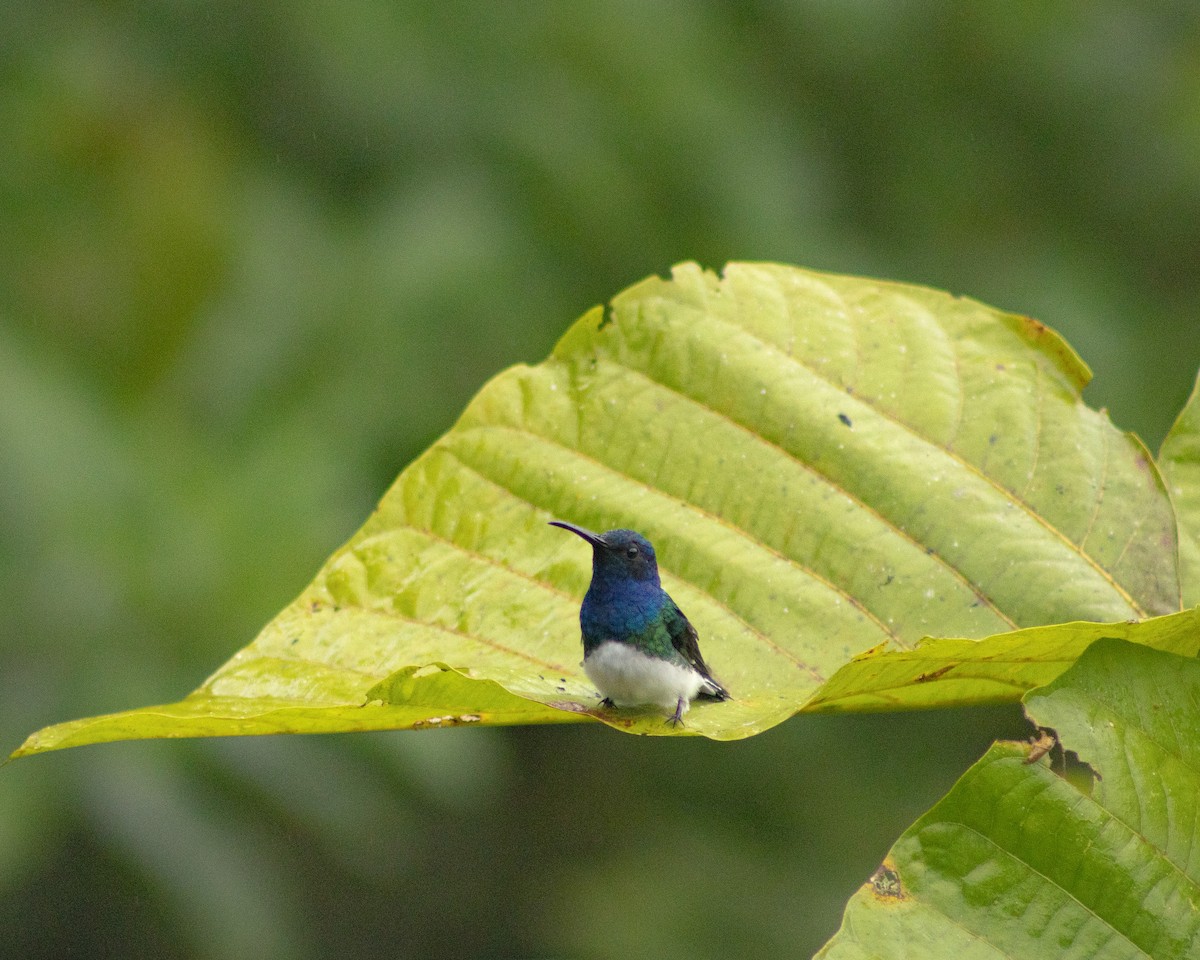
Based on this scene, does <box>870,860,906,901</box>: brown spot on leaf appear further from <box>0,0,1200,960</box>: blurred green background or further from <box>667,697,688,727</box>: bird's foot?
<box>0,0,1200,960</box>: blurred green background

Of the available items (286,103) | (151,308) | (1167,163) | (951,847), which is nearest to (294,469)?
(151,308)

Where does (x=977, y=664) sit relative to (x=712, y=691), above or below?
above

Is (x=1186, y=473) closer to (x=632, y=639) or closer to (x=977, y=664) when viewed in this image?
Answer: (x=977, y=664)

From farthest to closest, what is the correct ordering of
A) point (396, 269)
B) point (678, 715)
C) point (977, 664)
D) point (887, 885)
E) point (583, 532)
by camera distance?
point (396, 269) → point (583, 532) → point (678, 715) → point (977, 664) → point (887, 885)

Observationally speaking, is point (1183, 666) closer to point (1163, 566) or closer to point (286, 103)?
point (1163, 566)

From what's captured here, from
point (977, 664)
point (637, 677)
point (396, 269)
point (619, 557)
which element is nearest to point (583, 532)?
point (619, 557)

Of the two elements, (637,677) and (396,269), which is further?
(396,269)

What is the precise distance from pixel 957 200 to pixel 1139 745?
3997 millimetres

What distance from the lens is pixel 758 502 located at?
5.76ft

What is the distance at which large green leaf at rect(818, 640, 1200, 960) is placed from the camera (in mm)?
1117

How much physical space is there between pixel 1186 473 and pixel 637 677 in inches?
29.6

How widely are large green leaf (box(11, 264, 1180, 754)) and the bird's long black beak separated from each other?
0.05 feet

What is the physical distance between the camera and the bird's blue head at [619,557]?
70.7 inches

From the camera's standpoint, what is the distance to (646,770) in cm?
651
